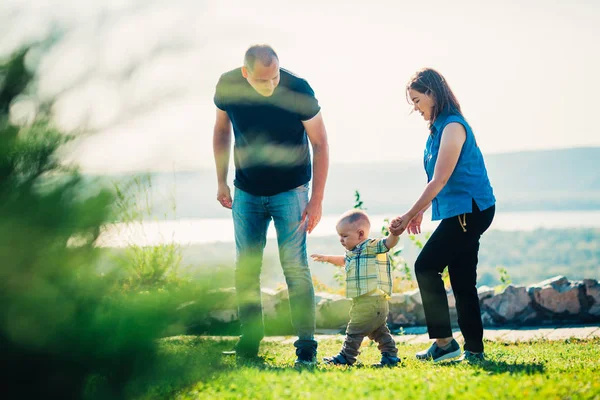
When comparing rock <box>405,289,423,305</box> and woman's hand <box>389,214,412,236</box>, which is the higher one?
woman's hand <box>389,214,412,236</box>

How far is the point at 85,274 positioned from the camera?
102cm

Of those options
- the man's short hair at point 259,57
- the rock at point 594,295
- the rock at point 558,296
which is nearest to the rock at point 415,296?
the rock at point 558,296

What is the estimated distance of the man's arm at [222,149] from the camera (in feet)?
16.9

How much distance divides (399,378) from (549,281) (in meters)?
5.26

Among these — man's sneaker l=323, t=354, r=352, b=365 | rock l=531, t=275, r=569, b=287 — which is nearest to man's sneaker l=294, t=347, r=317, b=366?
man's sneaker l=323, t=354, r=352, b=365

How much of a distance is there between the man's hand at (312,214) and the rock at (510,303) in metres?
4.01

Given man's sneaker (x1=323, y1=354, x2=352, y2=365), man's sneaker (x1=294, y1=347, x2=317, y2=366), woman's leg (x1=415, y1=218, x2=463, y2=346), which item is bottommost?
man's sneaker (x1=323, y1=354, x2=352, y2=365)

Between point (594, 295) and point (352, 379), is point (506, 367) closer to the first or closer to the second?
point (352, 379)

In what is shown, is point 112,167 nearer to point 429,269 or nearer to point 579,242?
point 429,269

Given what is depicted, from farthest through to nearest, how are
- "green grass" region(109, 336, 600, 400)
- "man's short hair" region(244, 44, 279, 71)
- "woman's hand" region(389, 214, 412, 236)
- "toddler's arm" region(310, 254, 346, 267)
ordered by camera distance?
"toddler's arm" region(310, 254, 346, 267)
"woman's hand" region(389, 214, 412, 236)
"man's short hair" region(244, 44, 279, 71)
"green grass" region(109, 336, 600, 400)

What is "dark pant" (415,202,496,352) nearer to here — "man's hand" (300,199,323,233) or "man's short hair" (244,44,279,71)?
"man's hand" (300,199,323,233)

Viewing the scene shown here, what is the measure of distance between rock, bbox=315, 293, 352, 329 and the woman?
341 cm

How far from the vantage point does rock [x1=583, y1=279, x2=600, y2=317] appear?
782 centimetres

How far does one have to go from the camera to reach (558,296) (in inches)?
314
